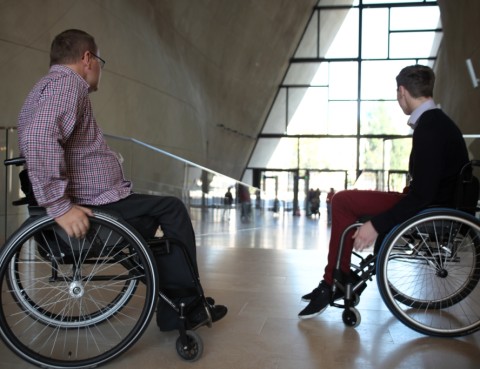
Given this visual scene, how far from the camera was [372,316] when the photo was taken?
7.93ft

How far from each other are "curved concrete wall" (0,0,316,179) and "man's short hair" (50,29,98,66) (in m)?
4.27

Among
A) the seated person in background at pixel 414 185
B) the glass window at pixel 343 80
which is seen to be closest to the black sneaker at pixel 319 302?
the seated person in background at pixel 414 185

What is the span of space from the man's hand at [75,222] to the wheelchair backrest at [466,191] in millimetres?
1532

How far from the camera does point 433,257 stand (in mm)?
2098

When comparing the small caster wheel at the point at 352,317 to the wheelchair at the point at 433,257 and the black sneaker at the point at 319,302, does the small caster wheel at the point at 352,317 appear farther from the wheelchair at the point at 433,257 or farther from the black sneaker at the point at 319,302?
the black sneaker at the point at 319,302

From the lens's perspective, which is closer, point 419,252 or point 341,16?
point 419,252

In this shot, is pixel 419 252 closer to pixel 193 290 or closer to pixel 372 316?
pixel 372 316

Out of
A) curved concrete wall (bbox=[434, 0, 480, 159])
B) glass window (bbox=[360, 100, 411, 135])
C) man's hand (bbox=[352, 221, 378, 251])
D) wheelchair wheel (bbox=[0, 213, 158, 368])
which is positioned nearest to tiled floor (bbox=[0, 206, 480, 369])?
wheelchair wheel (bbox=[0, 213, 158, 368])

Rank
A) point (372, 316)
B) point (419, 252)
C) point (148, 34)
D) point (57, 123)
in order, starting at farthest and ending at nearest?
point (148, 34) → point (372, 316) → point (419, 252) → point (57, 123)

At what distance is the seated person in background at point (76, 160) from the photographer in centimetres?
155

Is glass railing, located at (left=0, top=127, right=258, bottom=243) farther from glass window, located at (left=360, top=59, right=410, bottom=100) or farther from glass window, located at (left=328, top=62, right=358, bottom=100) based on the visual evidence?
glass window, located at (left=360, top=59, right=410, bottom=100)

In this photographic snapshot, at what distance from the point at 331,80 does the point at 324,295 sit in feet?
63.0

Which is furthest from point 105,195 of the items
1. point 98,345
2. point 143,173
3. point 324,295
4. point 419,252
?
point 143,173

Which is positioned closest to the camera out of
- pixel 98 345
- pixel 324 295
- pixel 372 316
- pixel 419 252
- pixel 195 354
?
pixel 195 354
